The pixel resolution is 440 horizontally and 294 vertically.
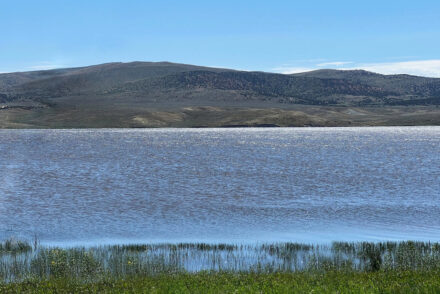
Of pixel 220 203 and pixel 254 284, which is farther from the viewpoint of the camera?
pixel 220 203

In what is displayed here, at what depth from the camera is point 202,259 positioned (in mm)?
22703

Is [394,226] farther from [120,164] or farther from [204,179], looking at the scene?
[120,164]

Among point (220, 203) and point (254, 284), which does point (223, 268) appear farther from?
point (220, 203)

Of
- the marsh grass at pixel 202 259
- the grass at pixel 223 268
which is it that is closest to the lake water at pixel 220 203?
the marsh grass at pixel 202 259

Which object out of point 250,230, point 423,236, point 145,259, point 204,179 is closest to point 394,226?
point 423,236

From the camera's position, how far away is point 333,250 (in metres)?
23.6

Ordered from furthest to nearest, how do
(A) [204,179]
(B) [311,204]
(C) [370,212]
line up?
1. (A) [204,179]
2. (B) [311,204]
3. (C) [370,212]

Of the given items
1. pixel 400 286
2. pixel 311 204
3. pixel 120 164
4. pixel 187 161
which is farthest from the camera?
pixel 187 161

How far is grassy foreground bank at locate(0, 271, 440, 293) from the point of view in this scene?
15453 mm

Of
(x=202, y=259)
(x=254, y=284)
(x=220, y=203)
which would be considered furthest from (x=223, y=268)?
(x=220, y=203)

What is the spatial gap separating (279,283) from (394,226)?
15.0 m

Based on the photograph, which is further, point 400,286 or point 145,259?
point 145,259

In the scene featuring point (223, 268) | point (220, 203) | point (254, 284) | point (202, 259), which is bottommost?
point (220, 203)

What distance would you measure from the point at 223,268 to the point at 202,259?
5.83 ft
